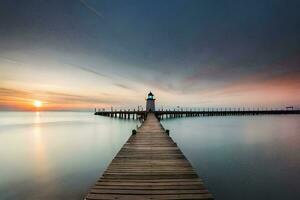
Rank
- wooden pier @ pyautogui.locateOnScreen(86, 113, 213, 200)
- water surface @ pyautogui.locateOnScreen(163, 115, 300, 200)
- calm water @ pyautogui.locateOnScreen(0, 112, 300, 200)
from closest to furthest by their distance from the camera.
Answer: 1. wooden pier @ pyautogui.locateOnScreen(86, 113, 213, 200)
2. water surface @ pyautogui.locateOnScreen(163, 115, 300, 200)
3. calm water @ pyautogui.locateOnScreen(0, 112, 300, 200)

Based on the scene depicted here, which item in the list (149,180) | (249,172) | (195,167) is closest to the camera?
(149,180)

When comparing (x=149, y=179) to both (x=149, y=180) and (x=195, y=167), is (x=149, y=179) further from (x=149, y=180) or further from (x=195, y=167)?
(x=195, y=167)

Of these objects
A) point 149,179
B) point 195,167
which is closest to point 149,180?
point 149,179

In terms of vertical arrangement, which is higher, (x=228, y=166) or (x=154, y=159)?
(x=154, y=159)

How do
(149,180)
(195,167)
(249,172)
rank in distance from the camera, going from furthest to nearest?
(195,167)
(249,172)
(149,180)

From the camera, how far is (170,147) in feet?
28.8

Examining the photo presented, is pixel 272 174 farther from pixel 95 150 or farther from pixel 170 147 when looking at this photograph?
pixel 95 150

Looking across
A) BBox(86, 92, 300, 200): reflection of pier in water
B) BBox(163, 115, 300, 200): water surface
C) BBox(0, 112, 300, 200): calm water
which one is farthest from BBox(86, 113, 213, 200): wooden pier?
BBox(163, 115, 300, 200): water surface

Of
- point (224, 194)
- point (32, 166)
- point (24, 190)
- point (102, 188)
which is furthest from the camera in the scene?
point (32, 166)

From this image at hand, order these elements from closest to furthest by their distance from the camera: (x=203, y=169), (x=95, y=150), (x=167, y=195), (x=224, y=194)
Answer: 1. (x=167, y=195)
2. (x=224, y=194)
3. (x=203, y=169)
4. (x=95, y=150)

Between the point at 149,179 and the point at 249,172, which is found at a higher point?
the point at 149,179

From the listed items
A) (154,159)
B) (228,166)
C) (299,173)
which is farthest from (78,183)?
(299,173)

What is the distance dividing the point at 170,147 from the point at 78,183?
4.46 metres

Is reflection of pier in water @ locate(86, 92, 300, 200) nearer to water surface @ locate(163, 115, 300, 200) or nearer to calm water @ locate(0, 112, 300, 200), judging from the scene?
calm water @ locate(0, 112, 300, 200)
